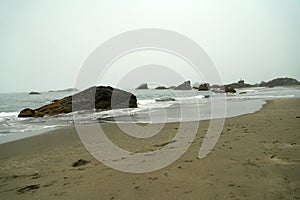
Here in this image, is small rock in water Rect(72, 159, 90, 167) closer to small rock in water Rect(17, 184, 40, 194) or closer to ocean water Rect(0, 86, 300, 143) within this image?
small rock in water Rect(17, 184, 40, 194)

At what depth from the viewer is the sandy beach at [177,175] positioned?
3.94m

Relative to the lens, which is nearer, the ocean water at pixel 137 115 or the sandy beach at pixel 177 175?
the sandy beach at pixel 177 175

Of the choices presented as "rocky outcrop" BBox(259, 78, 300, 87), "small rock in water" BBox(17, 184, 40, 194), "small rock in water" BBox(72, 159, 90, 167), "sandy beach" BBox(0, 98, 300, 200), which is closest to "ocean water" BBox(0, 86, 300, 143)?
"sandy beach" BBox(0, 98, 300, 200)

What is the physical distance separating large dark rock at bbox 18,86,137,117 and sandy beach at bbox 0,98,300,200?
13.4 meters

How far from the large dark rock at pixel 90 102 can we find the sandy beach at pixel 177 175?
13.4 metres

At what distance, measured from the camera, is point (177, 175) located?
4.72m

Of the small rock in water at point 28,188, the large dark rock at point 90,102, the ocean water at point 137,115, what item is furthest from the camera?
the large dark rock at point 90,102

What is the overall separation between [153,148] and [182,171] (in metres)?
2.27

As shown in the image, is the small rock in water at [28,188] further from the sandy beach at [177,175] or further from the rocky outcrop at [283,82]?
the rocky outcrop at [283,82]

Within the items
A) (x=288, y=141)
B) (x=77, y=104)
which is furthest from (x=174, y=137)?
(x=77, y=104)

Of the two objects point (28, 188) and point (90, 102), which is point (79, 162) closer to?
point (28, 188)

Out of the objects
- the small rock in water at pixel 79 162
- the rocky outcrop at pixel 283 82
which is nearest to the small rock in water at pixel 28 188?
the small rock in water at pixel 79 162

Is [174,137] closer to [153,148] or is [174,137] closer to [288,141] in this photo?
[153,148]

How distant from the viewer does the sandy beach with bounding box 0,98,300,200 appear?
3.94 metres
